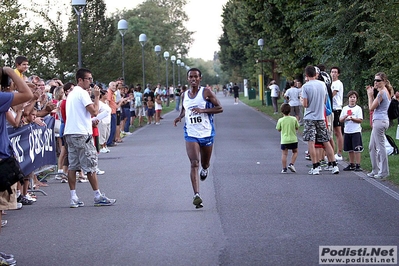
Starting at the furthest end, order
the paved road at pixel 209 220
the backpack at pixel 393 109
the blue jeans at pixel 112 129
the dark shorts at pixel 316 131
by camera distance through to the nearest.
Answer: the blue jeans at pixel 112 129
the dark shorts at pixel 316 131
the backpack at pixel 393 109
the paved road at pixel 209 220

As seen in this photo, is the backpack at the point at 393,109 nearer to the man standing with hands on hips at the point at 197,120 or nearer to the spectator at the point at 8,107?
the man standing with hands on hips at the point at 197,120

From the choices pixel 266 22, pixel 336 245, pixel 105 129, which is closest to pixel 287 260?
pixel 336 245

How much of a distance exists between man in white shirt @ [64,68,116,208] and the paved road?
9.0 inches

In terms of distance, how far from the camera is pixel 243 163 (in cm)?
1656

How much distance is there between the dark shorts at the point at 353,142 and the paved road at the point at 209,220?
61 cm

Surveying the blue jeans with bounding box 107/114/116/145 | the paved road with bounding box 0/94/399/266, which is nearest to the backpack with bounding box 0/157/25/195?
the paved road with bounding box 0/94/399/266

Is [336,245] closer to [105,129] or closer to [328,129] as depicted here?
[328,129]

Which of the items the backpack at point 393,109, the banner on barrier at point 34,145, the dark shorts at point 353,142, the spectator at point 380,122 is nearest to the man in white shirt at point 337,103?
the dark shorts at point 353,142

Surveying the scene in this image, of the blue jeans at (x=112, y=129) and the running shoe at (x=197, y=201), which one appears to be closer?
the running shoe at (x=197, y=201)

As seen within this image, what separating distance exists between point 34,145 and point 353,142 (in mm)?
5945

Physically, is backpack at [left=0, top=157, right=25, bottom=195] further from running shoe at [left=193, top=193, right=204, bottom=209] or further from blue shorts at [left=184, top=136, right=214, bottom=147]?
blue shorts at [left=184, top=136, right=214, bottom=147]

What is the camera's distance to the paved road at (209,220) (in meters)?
7.62

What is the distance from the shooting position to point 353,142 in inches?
579

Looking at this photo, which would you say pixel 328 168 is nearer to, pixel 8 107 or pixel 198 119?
pixel 198 119
